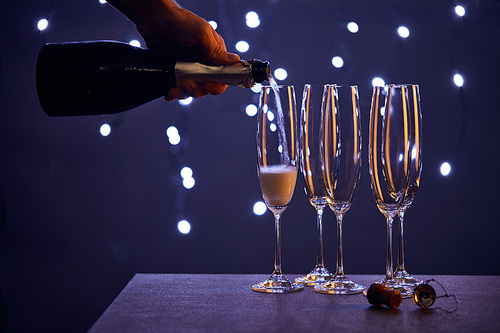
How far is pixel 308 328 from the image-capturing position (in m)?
0.63

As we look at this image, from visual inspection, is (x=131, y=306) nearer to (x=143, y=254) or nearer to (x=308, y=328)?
(x=308, y=328)

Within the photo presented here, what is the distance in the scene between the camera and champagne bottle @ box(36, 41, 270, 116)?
3.48 ft

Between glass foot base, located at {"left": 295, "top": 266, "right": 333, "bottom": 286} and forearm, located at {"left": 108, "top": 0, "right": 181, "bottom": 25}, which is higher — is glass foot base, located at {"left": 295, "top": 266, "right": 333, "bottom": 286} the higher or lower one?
the lower one

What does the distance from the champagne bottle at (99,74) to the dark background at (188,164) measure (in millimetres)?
1318

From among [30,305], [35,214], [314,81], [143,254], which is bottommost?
[30,305]

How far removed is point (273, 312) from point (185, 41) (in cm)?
59

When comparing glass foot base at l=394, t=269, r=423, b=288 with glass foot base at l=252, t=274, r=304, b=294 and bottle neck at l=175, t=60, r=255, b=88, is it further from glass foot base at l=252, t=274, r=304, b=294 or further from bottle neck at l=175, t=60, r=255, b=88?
bottle neck at l=175, t=60, r=255, b=88

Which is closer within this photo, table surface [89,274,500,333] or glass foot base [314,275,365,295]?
table surface [89,274,500,333]

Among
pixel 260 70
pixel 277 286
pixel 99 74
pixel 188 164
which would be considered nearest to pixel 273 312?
pixel 277 286

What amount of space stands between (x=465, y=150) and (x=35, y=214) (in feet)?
5.86

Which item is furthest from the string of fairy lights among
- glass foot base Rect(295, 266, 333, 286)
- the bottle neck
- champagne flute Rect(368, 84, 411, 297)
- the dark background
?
champagne flute Rect(368, 84, 411, 297)

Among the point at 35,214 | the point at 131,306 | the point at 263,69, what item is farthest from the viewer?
the point at 35,214

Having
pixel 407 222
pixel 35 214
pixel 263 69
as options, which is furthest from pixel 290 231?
pixel 263 69

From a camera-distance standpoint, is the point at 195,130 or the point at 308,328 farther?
the point at 195,130
